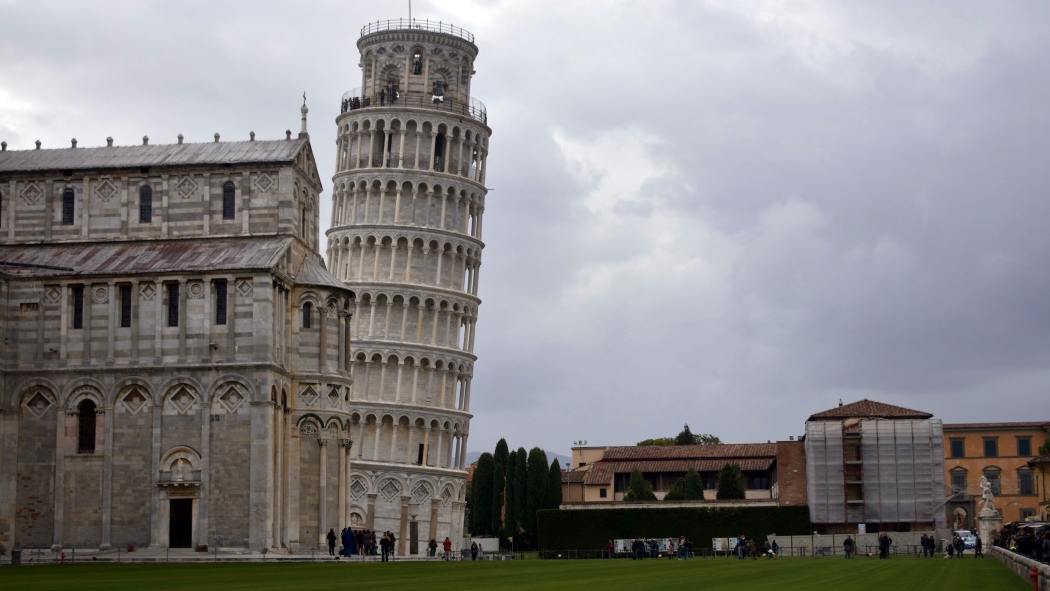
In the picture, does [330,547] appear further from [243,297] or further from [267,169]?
[267,169]

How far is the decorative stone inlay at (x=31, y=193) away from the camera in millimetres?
62406

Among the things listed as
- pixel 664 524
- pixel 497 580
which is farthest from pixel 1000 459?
pixel 497 580

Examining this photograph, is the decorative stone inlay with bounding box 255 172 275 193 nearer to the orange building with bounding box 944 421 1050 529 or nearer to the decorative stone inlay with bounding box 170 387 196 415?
the decorative stone inlay with bounding box 170 387 196 415

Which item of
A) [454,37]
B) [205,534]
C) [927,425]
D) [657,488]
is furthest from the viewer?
[657,488]

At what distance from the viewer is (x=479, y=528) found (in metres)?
102

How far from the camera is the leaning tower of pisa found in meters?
90.7

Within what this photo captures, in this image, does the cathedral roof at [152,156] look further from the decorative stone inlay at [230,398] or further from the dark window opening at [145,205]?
the decorative stone inlay at [230,398]

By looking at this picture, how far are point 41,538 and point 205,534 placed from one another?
6.65m

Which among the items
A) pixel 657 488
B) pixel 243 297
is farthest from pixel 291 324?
pixel 657 488

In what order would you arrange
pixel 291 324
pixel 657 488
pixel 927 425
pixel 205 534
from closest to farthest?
pixel 205 534, pixel 291 324, pixel 927 425, pixel 657 488

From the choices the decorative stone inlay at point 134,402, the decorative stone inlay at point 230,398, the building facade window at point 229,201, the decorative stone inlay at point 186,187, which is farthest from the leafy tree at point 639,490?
the decorative stone inlay at point 134,402

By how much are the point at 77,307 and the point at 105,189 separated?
5974mm

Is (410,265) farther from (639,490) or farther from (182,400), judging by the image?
(182,400)

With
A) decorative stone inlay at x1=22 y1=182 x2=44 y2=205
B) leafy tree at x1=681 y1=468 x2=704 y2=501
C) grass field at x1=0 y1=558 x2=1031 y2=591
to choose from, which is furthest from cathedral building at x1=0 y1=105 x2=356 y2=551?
leafy tree at x1=681 y1=468 x2=704 y2=501
